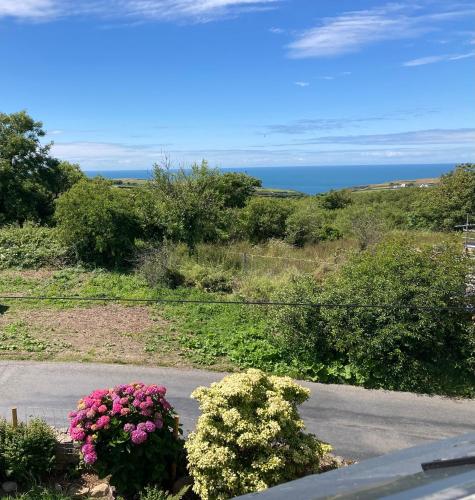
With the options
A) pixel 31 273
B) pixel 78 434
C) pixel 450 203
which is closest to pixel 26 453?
pixel 78 434

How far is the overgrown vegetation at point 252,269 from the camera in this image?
9078 mm

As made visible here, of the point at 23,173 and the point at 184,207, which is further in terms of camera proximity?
the point at 23,173

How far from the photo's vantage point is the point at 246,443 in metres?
4.96

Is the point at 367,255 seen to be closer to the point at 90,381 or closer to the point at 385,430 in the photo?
the point at 385,430

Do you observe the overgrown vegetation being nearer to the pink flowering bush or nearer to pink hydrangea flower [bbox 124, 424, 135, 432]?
the pink flowering bush

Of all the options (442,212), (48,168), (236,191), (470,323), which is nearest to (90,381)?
Answer: (470,323)

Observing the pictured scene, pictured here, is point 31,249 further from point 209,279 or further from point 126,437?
point 126,437

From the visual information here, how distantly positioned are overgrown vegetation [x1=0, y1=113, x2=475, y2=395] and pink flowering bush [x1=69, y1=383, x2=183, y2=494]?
4.32m

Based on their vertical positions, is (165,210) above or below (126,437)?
above

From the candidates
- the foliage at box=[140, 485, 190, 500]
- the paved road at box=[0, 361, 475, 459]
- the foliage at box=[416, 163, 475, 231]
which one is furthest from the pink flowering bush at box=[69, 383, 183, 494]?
the foliage at box=[416, 163, 475, 231]

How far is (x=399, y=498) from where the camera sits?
1.61 metres

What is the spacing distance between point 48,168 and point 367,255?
21210 millimetres

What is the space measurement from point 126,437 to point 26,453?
1480 millimetres

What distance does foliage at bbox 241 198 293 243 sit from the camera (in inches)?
854
